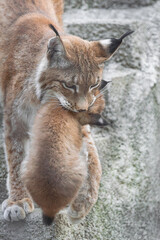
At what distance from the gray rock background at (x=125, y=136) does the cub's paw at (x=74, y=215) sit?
5 centimetres

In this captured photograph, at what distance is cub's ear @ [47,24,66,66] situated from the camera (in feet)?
11.4

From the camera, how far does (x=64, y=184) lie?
8.84 feet

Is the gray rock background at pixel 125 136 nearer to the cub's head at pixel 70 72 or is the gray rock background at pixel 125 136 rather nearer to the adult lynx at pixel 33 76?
the adult lynx at pixel 33 76

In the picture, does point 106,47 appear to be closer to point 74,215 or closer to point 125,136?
point 125,136

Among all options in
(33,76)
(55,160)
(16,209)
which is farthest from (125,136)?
(55,160)

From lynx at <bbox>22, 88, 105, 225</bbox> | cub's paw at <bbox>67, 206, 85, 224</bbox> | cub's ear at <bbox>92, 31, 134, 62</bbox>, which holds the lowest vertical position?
cub's paw at <bbox>67, 206, 85, 224</bbox>

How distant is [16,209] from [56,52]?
3.80 feet

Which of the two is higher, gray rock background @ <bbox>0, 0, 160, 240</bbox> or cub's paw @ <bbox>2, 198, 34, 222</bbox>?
cub's paw @ <bbox>2, 198, 34, 222</bbox>

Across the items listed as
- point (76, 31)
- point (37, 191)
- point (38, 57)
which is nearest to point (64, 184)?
point (37, 191)

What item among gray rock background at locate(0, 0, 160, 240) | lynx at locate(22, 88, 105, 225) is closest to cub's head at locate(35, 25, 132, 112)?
lynx at locate(22, 88, 105, 225)

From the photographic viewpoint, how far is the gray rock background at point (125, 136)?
3734mm

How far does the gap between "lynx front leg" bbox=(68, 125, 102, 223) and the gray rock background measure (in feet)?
0.37

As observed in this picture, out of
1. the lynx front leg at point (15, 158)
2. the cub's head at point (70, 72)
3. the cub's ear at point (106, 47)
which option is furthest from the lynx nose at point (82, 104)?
the lynx front leg at point (15, 158)

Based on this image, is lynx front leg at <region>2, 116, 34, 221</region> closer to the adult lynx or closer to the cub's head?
the adult lynx
